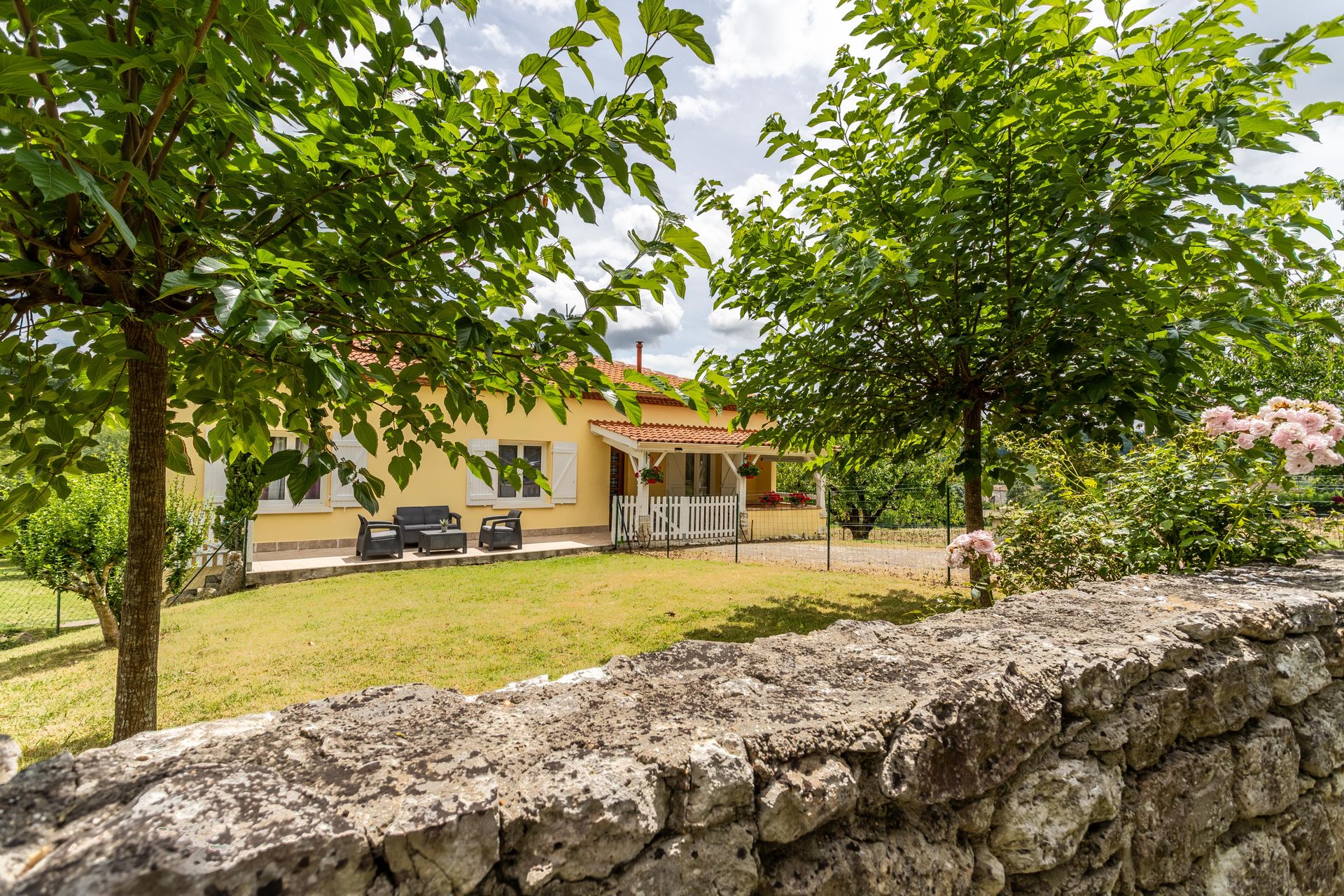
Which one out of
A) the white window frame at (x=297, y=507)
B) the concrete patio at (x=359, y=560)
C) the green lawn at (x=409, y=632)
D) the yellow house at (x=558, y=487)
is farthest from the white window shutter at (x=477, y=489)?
the green lawn at (x=409, y=632)

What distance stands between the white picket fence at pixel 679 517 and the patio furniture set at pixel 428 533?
2.22 m

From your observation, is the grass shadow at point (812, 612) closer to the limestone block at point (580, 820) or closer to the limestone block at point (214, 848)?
the limestone block at point (580, 820)

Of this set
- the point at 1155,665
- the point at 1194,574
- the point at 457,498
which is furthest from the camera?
the point at 457,498

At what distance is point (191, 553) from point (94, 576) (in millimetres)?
918

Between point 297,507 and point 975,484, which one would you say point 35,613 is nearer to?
point 297,507

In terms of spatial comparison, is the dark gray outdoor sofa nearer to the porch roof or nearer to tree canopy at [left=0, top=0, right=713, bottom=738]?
the porch roof

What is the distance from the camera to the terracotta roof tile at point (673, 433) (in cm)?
1412

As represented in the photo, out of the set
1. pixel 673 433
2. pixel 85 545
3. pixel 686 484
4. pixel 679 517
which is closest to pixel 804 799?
pixel 85 545

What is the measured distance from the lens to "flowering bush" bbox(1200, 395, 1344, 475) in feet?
8.87

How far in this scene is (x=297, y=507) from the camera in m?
10.6

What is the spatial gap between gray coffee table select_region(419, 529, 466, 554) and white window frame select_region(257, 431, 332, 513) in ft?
6.30

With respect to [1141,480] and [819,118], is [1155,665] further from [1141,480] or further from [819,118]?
[819,118]

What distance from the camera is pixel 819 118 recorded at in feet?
12.8

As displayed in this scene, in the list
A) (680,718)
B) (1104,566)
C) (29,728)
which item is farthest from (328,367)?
(29,728)
